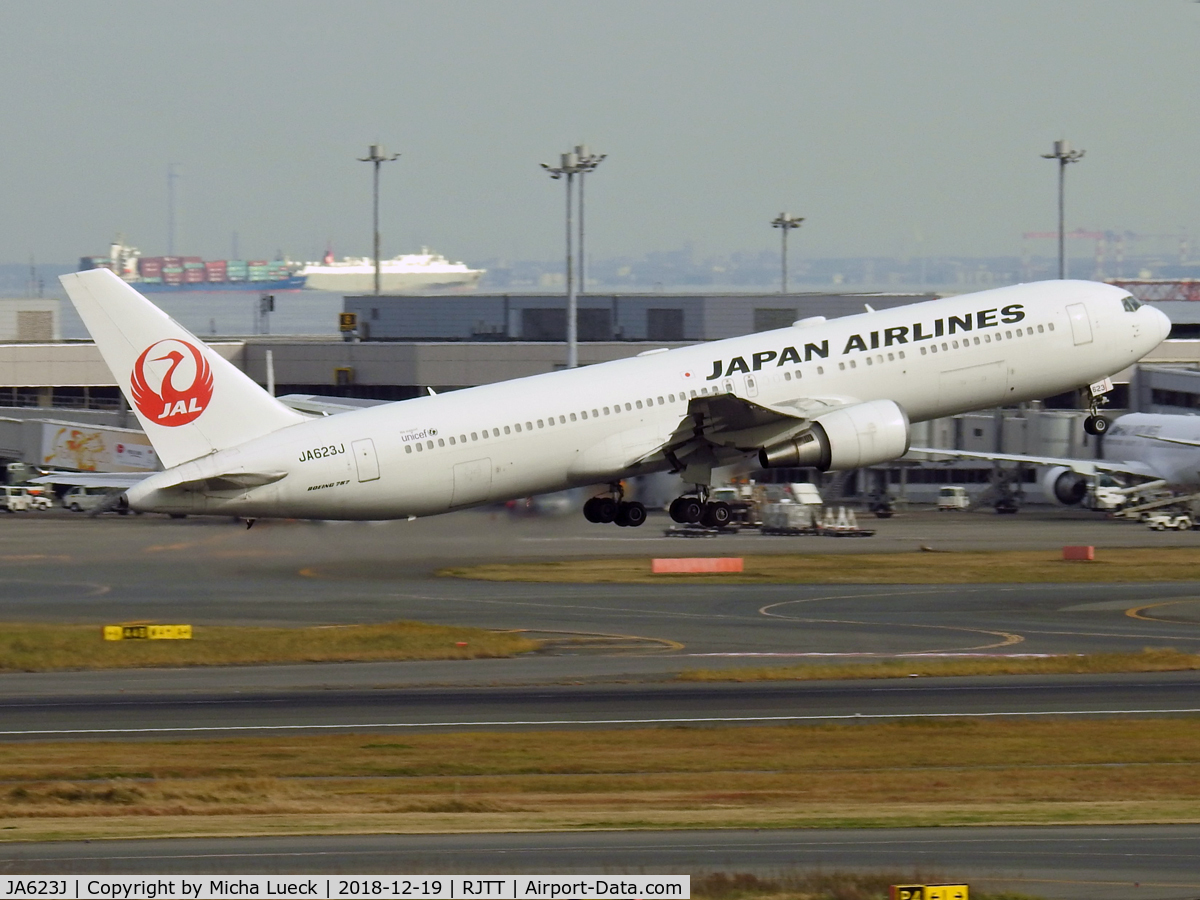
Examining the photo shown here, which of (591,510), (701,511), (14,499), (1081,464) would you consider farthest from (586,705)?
(14,499)

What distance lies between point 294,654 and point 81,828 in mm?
26788

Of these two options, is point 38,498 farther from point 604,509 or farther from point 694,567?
point 604,509

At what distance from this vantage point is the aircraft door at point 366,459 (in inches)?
1829

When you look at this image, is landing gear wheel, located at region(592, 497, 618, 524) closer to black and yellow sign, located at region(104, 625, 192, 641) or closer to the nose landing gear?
the nose landing gear

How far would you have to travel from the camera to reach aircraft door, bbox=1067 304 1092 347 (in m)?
50.7

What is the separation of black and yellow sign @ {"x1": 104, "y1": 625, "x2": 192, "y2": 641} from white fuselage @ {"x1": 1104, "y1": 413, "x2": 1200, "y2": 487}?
60299 millimetres

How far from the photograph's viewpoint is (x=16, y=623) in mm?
65375

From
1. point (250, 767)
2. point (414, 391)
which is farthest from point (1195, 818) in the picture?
point (414, 391)

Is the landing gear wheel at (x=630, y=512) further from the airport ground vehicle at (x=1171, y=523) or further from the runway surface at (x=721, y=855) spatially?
the airport ground vehicle at (x=1171, y=523)

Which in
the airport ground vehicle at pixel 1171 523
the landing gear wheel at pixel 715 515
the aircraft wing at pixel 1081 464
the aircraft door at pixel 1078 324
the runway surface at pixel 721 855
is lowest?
the runway surface at pixel 721 855

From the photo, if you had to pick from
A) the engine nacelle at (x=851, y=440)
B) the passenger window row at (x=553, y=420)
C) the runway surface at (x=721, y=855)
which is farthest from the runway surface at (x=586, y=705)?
the runway surface at (x=721, y=855)

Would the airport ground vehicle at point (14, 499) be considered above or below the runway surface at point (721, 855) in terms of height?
above

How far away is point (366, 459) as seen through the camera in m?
46.6

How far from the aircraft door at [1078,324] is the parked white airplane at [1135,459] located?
4394cm
